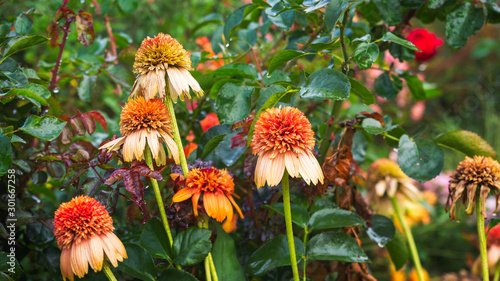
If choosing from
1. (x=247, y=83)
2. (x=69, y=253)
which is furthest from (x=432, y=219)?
(x=69, y=253)

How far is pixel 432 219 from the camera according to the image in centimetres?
193

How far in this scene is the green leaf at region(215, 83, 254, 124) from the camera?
0.65m

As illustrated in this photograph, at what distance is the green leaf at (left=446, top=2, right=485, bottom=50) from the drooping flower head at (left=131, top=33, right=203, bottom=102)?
56 cm

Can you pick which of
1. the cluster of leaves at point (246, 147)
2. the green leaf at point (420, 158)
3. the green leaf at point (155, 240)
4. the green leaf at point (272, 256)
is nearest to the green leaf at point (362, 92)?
the cluster of leaves at point (246, 147)

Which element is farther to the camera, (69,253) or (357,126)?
(357,126)

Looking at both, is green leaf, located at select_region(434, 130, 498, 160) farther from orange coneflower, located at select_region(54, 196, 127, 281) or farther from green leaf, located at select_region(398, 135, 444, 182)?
orange coneflower, located at select_region(54, 196, 127, 281)

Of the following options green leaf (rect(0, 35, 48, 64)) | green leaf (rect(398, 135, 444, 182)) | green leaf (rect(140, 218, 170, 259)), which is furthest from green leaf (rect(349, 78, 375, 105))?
green leaf (rect(0, 35, 48, 64))

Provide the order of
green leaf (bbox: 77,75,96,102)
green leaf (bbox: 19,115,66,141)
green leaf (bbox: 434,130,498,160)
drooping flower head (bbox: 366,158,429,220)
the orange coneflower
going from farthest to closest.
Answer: drooping flower head (bbox: 366,158,429,220) < green leaf (bbox: 77,75,96,102) < green leaf (bbox: 434,130,498,160) < green leaf (bbox: 19,115,66,141) < the orange coneflower

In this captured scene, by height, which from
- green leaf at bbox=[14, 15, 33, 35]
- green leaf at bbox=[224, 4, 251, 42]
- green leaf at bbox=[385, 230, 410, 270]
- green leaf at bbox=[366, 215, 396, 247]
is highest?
green leaf at bbox=[14, 15, 33, 35]

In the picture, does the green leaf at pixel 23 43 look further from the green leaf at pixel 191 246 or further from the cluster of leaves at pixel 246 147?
the green leaf at pixel 191 246

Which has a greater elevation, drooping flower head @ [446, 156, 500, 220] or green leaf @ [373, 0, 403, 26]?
green leaf @ [373, 0, 403, 26]

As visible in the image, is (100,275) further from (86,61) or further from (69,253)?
(86,61)

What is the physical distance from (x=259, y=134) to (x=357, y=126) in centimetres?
26

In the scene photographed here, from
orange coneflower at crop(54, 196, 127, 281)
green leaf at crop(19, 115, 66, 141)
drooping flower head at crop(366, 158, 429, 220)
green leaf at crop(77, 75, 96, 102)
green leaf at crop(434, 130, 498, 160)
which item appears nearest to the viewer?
orange coneflower at crop(54, 196, 127, 281)
